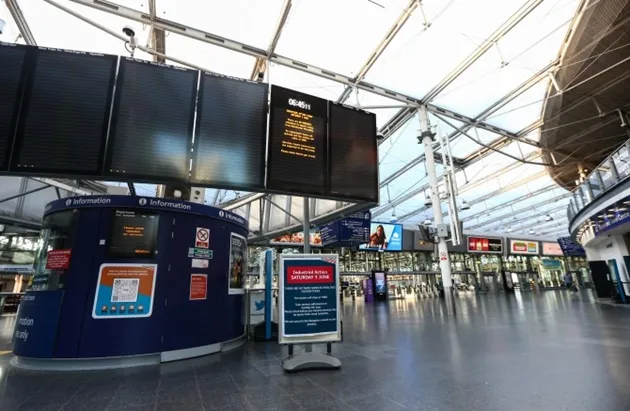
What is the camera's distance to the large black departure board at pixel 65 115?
4.18 meters

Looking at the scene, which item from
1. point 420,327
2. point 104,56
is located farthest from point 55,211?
point 420,327

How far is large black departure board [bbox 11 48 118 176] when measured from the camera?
4.18 m

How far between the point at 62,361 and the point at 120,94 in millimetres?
4018

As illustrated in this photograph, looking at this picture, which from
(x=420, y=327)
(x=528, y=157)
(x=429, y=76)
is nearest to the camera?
(x=420, y=327)

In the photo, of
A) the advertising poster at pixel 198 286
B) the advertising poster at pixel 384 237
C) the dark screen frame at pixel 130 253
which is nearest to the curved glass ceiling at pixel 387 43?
the dark screen frame at pixel 130 253

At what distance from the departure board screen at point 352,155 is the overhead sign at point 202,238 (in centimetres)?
241

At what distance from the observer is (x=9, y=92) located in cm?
426

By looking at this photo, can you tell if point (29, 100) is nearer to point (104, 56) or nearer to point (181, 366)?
point (104, 56)

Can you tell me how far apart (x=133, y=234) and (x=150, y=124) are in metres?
1.82

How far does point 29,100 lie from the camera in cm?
432

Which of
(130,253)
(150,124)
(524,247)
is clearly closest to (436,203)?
(150,124)

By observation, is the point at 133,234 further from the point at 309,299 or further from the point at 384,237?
the point at 384,237

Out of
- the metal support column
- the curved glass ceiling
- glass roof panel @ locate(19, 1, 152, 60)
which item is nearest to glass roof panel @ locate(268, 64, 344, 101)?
the curved glass ceiling

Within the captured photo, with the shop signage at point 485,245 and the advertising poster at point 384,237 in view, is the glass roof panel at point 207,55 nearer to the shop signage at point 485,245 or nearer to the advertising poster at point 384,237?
the advertising poster at point 384,237
